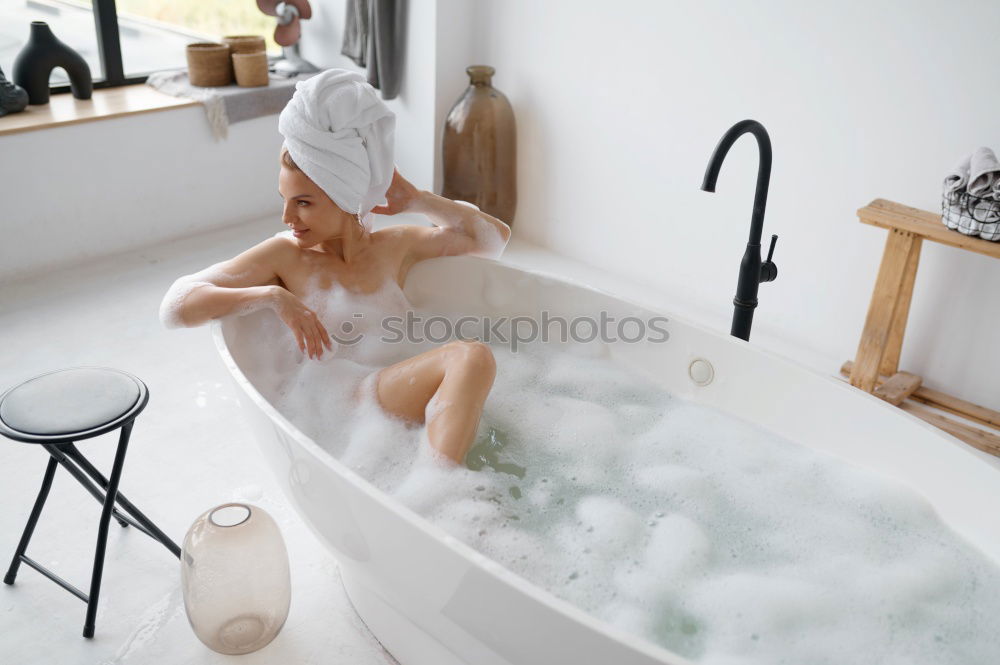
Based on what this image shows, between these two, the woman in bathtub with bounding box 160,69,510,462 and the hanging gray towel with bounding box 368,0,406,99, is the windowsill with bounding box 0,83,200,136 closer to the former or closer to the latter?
the hanging gray towel with bounding box 368,0,406,99

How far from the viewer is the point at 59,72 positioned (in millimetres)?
3457

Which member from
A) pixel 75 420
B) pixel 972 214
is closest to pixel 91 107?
pixel 75 420

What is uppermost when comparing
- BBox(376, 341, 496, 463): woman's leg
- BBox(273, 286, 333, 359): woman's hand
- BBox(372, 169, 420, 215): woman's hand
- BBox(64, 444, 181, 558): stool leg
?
BBox(372, 169, 420, 215): woman's hand

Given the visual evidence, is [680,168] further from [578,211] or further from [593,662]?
[593,662]

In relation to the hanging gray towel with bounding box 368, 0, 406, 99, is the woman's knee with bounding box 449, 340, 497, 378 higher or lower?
lower

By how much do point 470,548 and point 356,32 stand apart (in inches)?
112

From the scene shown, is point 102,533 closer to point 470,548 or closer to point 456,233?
point 470,548

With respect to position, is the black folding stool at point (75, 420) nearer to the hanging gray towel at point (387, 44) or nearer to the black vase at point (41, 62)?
the black vase at point (41, 62)

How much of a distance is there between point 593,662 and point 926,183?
1.88 m

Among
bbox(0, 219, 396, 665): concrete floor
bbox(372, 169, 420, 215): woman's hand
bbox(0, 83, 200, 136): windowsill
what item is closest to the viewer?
bbox(0, 219, 396, 665): concrete floor

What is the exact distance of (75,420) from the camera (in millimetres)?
1530

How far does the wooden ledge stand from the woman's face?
4.69 ft

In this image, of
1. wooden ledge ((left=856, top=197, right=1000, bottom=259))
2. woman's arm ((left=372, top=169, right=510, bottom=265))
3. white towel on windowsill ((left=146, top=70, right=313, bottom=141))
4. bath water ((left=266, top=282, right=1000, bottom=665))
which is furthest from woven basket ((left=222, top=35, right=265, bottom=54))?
wooden ledge ((left=856, top=197, right=1000, bottom=259))

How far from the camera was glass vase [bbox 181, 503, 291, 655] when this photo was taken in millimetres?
1554
